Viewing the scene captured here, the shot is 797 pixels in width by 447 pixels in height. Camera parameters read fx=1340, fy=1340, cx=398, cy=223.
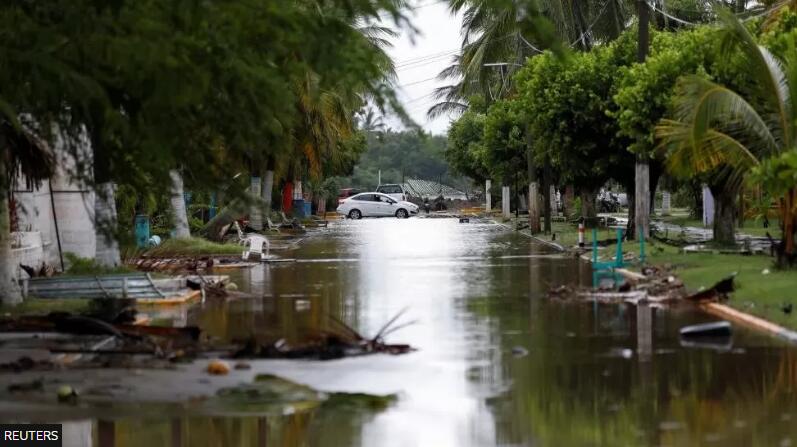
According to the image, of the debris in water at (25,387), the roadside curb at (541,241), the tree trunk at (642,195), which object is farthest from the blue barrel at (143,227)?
the debris in water at (25,387)

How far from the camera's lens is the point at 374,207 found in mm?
83375

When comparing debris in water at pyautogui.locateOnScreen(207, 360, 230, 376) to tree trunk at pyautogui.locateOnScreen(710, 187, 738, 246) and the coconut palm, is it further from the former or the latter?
the coconut palm

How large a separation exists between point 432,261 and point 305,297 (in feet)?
35.7

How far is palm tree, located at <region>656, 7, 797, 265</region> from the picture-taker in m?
23.3

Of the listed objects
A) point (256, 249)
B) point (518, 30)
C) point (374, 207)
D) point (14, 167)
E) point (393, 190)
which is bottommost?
point (256, 249)

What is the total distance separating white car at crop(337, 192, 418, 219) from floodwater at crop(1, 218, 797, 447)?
194 feet

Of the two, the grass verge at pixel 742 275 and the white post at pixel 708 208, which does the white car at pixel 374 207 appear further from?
the grass verge at pixel 742 275

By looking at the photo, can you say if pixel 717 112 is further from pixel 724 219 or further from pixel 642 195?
pixel 724 219

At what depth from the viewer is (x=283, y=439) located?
1040cm

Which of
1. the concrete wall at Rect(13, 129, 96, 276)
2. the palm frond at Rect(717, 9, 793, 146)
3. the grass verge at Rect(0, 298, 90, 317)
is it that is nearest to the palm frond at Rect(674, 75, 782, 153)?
the palm frond at Rect(717, 9, 793, 146)

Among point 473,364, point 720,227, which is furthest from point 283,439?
point 720,227

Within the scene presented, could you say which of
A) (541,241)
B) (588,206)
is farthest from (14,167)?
(588,206)

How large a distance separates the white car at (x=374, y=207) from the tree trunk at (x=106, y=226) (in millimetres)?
58605

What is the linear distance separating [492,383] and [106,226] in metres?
4.76
